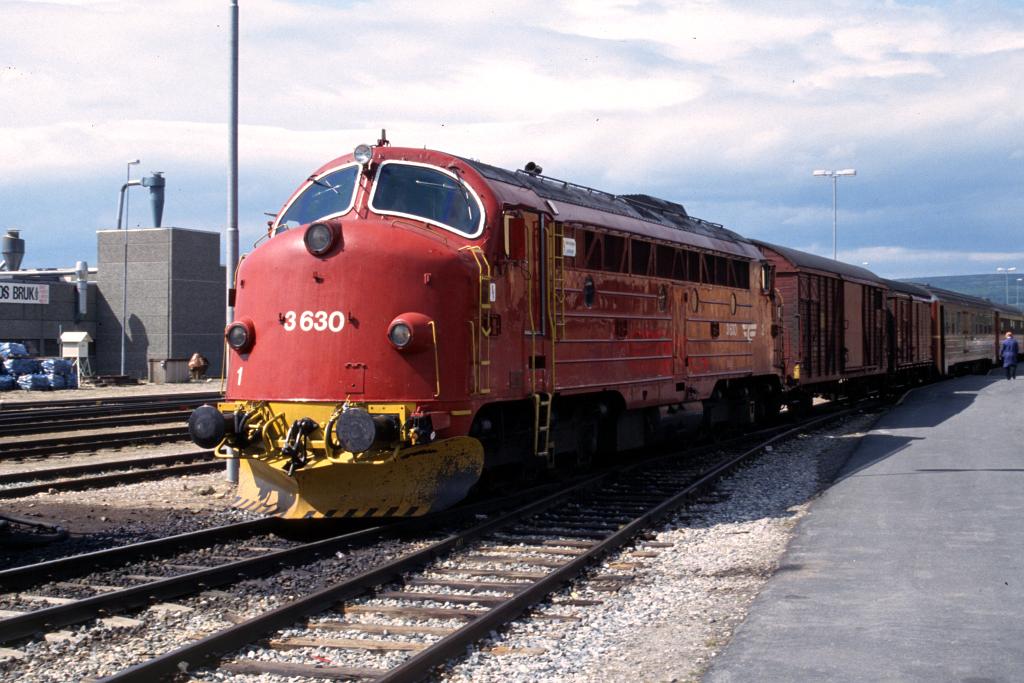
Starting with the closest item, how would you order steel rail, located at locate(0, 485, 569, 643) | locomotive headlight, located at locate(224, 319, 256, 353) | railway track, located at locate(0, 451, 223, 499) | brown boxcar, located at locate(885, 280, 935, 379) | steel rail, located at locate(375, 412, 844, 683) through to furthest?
steel rail, located at locate(375, 412, 844, 683) < steel rail, located at locate(0, 485, 569, 643) < locomotive headlight, located at locate(224, 319, 256, 353) < railway track, located at locate(0, 451, 223, 499) < brown boxcar, located at locate(885, 280, 935, 379)

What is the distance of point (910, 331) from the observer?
106ft

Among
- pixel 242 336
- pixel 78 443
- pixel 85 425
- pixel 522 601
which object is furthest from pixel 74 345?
pixel 522 601

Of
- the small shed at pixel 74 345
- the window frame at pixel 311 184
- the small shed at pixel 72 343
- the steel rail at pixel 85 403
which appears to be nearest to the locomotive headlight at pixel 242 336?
the window frame at pixel 311 184

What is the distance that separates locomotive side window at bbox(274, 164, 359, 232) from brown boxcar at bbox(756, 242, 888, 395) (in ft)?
39.5

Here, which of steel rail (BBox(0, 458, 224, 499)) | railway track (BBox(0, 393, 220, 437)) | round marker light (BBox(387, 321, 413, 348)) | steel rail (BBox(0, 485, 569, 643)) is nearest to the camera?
steel rail (BBox(0, 485, 569, 643))

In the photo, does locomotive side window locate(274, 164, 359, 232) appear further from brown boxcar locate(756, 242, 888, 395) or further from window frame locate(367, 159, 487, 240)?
brown boxcar locate(756, 242, 888, 395)

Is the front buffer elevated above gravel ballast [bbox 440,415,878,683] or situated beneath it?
elevated above

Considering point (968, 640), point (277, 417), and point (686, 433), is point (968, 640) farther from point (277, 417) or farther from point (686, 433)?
point (686, 433)

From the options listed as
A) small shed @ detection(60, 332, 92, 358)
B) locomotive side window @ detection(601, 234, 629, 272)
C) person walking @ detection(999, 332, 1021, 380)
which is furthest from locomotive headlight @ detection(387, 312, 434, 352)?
small shed @ detection(60, 332, 92, 358)

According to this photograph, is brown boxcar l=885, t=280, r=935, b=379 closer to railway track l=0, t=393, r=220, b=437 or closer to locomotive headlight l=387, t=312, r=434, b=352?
railway track l=0, t=393, r=220, b=437

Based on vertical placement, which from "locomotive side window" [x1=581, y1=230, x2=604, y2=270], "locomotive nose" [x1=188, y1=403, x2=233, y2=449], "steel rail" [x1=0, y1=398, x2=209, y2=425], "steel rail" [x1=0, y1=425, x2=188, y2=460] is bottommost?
"steel rail" [x1=0, y1=425, x2=188, y2=460]

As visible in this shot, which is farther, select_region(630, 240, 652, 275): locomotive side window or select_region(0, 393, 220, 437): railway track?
select_region(0, 393, 220, 437): railway track

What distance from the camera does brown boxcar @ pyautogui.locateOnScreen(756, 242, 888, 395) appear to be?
2089 cm

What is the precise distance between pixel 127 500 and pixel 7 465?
4.48m
